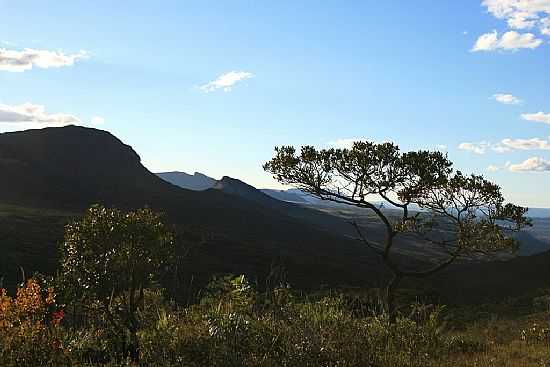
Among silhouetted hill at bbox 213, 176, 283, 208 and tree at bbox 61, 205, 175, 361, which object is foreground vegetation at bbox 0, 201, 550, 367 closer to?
tree at bbox 61, 205, 175, 361

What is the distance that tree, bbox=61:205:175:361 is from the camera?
9.01m

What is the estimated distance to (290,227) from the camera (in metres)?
115

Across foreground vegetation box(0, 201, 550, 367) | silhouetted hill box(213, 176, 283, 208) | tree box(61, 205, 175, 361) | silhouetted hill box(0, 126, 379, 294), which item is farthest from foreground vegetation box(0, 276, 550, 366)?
silhouetted hill box(213, 176, 283, 208)

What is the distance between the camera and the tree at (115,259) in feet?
29.6

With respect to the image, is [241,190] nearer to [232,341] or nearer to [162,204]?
[162,204]

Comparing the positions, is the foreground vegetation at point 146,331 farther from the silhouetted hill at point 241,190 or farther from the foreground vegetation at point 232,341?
the silhouetted hill at point 241,190

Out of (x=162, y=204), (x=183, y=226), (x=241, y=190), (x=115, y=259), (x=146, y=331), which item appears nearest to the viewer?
(x=115, y=259)

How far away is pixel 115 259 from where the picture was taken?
29.4 ft

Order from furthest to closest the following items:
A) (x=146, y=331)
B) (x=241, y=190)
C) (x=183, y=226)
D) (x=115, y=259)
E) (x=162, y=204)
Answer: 1. (x=241, y=190)
2. (x=162, y=204)
3. (x=183, y=226)
4. (x=146, y=331)
5. (x=115, y=259)

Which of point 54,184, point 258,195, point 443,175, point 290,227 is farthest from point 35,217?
point 258,195

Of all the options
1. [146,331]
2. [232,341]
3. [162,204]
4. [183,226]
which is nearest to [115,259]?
→ [146,331]

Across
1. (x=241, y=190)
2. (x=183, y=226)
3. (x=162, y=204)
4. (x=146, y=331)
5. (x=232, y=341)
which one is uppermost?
(x=241, y=190)

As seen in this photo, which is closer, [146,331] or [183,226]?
[146,331]

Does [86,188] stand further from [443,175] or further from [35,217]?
[443,175]
